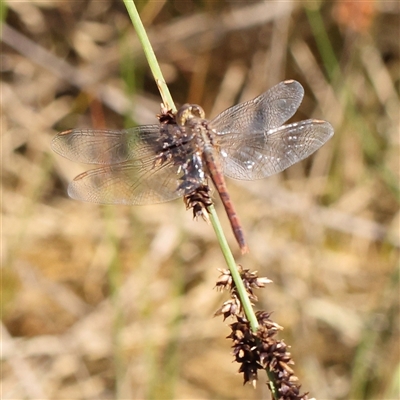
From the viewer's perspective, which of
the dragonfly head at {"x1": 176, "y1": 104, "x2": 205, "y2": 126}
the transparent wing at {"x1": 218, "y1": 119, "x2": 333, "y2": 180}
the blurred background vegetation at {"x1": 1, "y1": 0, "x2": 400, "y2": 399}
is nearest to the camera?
the dragonfly head at {"x1": 176, "y1": 104, "x2": 205, "y2": 126}

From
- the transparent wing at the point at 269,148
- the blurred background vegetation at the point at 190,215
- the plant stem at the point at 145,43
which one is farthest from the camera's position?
the blurred background vegetation at the point at 190,215

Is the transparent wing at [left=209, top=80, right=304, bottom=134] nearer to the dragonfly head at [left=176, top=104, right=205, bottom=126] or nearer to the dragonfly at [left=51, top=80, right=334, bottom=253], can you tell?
the dragonfly at [left=51, top=80, right=334, bottom=253]

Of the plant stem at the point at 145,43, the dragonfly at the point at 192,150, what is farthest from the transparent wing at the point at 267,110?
the plant stem at the point at 145,43

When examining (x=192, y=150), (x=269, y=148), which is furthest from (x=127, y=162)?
Result: (x=269, y=148)

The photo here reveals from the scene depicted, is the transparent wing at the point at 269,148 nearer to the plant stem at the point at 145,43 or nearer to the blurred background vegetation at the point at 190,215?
the plant stem at the point at 145,43

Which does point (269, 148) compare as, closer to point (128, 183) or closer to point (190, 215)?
point (128, 183)

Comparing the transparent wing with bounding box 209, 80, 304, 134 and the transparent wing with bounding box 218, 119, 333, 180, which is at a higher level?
the transparent wing with bounding box 209, 80, 304, 134

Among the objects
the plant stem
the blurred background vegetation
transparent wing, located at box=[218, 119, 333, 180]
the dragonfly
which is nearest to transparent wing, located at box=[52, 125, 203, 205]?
the dragonfly
